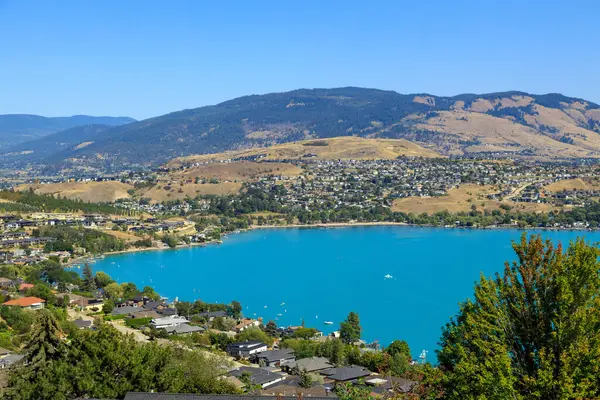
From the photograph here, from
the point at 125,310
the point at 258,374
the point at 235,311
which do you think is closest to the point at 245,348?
the point at 258,374

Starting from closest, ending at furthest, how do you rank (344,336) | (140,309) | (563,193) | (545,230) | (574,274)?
(574,274) → (344,336) → (140,309) → (545,230) → (563,193)

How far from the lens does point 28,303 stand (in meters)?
24.0

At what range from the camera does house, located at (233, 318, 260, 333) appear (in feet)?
80.8

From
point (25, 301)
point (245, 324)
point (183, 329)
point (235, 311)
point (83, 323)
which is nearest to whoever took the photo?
point (83, 323)

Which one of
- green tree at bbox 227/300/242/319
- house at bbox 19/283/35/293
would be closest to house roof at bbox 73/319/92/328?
house at bbox 19/283/35/293

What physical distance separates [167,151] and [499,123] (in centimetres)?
8965

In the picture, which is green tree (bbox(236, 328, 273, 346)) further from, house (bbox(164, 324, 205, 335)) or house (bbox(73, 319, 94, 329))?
house (bbox(73, 319, 94, 329))

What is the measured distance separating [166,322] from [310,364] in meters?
8.21

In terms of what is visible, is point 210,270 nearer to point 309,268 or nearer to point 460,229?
point 309,268

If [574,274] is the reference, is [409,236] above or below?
below

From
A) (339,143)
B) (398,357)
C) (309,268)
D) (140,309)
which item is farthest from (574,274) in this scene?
(339,143)

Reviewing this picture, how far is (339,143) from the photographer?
120m

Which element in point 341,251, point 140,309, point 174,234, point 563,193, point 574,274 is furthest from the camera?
point 563,193

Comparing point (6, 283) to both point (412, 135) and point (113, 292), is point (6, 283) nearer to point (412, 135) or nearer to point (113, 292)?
point (113, 292)
